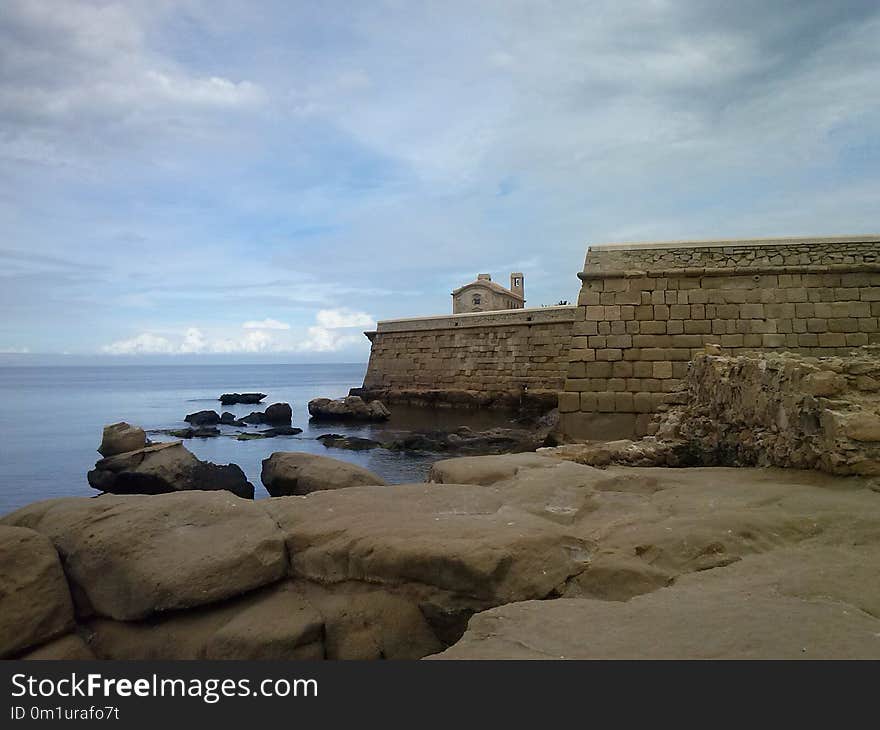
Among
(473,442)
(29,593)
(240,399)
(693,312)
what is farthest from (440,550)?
(240,399)

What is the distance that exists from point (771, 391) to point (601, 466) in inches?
70.7

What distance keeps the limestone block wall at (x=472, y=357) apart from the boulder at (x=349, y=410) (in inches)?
125

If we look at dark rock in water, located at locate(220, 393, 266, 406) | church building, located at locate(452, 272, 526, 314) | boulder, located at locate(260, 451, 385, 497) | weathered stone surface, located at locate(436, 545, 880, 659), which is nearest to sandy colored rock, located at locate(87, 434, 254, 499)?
boulder, located at locate(260, 451, 385, 497)

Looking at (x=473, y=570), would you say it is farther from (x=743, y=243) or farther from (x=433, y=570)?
(x=743, y=243)

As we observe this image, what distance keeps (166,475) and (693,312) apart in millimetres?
9267

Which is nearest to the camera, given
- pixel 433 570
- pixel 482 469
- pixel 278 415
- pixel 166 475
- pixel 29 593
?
pixel 433 570

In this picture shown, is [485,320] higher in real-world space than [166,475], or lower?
higher

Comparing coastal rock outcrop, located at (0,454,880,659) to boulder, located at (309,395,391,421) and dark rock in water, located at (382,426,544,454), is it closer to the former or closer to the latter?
dark rock in water, located at (382,426,544,454)

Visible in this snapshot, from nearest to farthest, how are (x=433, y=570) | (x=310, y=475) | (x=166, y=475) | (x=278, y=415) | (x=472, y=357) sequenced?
(x=433, y=570) → (x=310, y=475) → (x=166, y=475) → (x=278, y=415) → (x=472, y=357)

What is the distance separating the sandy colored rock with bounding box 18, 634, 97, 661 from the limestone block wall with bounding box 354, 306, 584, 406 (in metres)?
19.0

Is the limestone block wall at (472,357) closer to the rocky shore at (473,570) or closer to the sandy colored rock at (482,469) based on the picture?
the sandy colored rock at (482,469)

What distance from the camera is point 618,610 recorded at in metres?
2.38

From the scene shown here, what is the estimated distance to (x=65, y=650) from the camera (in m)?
3.03

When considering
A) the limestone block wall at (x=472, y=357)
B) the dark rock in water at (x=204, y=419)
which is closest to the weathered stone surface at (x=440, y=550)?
the limestone block wall at (x=472, y=357)
